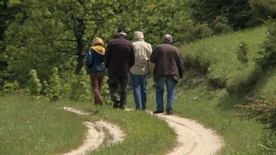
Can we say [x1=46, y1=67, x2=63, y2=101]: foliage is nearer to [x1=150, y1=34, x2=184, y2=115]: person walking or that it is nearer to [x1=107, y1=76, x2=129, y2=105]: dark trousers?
[x1=107, y1=76, x2=129, y2=105]: dark trousers

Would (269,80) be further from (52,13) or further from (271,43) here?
(52,13)

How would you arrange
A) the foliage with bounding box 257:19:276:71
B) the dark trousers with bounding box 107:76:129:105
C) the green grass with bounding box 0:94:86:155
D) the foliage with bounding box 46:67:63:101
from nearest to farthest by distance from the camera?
the green grass with bounding box 0:94:86:155 → the foliage with bounding box 257:19:276:71 → the dark trousers with bounding box 107:76:129:105 → the foliage with bounding box 46:67:63:101

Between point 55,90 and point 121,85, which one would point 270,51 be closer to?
point 121,85

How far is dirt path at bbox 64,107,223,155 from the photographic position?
11398mm

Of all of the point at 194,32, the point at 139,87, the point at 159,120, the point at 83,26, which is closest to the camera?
the point at 159,120

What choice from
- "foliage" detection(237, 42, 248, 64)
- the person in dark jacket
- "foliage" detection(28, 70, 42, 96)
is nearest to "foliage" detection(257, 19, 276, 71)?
"foliage" detection(237, 42, 248, 64)

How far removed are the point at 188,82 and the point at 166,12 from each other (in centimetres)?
1401

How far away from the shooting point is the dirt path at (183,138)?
37.4ft

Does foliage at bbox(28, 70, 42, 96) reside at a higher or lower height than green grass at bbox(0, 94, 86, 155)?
lower

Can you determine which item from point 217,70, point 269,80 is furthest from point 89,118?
point 217,70

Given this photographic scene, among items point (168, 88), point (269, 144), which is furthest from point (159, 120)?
point (269, 144)

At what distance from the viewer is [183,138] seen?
1261 cm

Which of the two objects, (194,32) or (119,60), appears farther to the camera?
(194,32)

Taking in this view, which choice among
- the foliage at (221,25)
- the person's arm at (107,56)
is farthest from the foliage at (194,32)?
the person's arm at (107,56)
